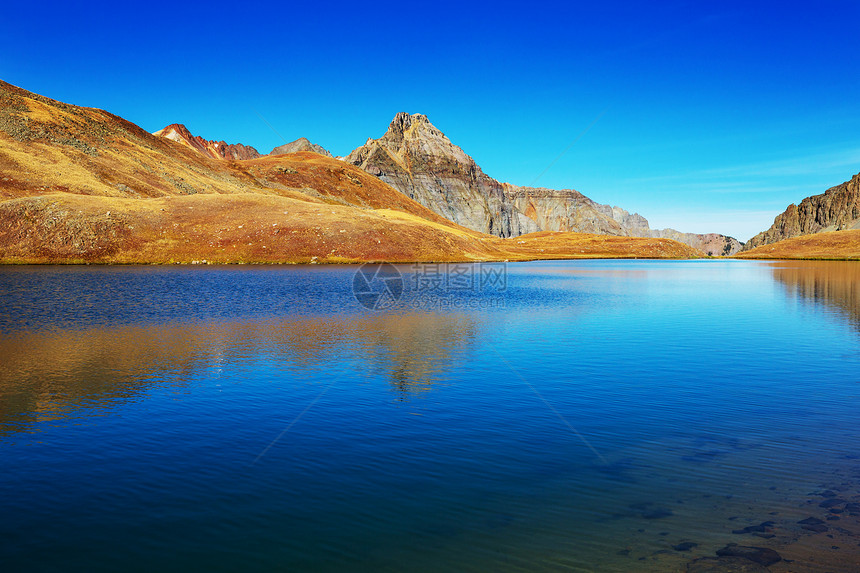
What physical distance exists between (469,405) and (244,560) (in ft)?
34.1

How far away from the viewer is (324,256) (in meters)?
117

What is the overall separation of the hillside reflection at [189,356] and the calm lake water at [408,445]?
177 mm

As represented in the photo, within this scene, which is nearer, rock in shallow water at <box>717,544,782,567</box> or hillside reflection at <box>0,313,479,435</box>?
rock in shallow water at <box>717,544,782,567</box>

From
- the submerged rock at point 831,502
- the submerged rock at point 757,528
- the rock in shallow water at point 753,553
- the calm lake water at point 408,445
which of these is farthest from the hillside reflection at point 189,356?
the submerged rock at point 831,502

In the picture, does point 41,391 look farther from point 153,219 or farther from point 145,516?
point 153,219

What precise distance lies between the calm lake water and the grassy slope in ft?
260

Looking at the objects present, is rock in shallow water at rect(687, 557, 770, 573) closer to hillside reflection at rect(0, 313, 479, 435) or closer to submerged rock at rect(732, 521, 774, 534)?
submerged rock at rect(732, 521, 774, 534)

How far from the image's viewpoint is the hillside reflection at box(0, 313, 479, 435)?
1950 cm

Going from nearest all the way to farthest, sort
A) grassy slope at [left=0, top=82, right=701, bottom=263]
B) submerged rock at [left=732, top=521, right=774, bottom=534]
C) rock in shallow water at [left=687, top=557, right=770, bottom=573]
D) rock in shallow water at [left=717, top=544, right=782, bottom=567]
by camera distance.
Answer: rock in shallow water at [left=687, top=557, right=770, bottom=573] < rock in shallow water at [left=717, top=544, right=782, bottom=567] < submerged rock at [left=732, top=521, right=774, bottom=534] < grassy slope at [left=0, top=82, right=701, bottom=263]

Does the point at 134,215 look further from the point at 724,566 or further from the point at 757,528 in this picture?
the point at 724,566

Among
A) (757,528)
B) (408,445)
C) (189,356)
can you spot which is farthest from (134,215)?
(757,528)

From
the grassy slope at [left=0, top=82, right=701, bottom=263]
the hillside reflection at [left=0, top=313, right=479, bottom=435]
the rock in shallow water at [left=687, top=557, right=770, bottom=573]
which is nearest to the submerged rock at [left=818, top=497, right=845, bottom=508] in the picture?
the rock in shallow water at [left=687, top=557, right=770, bottom=573]

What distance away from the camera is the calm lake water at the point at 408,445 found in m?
9.91

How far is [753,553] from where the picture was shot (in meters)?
9.44
